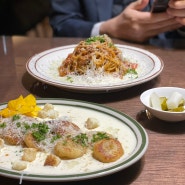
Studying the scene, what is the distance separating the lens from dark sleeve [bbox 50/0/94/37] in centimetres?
240

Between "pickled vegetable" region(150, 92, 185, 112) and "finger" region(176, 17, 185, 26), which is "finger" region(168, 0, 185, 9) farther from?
"pickled vegetable" region(150, 92, 185, 112)

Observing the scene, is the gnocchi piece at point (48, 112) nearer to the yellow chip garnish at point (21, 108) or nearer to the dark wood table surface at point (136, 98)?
the yellow chip garnish at point (21, 108)

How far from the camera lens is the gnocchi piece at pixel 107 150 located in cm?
91

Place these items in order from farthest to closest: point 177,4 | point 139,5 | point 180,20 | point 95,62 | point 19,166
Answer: point 139,5
point 180,20
point 177,4
point 95,62
point 19,166

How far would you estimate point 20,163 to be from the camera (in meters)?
0.90

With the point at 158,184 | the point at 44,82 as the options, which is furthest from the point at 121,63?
the point at 158,184

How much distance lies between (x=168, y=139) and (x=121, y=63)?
499 millimetres

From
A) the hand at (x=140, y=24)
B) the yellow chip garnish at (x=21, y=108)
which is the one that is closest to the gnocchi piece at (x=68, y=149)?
the yellow chip garnish at (x=21, y=108)

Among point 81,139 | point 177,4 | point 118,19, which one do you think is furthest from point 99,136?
point 118,19

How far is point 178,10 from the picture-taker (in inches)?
74.3

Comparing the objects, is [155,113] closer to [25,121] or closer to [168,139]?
[168,139]

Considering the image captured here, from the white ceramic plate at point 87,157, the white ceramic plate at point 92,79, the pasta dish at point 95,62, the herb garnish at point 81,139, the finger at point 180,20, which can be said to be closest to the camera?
the white ceramic plate at point 87,157

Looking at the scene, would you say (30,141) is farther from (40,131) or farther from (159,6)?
(159,6)

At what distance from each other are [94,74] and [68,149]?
57 centimetres
